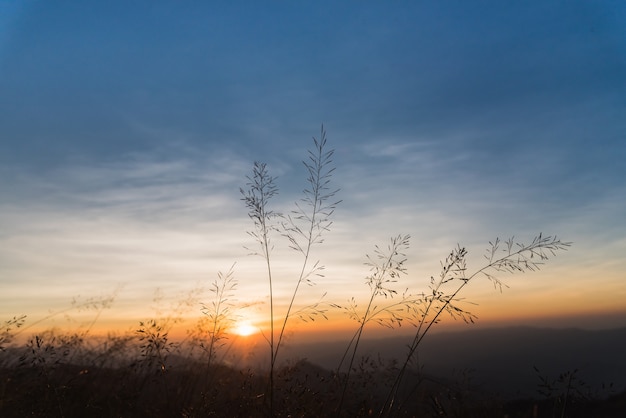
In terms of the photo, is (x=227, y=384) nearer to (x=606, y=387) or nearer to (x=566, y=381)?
(x=566, y=381)

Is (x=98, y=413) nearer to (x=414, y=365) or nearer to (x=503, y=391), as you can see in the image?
(x=414, y=365)

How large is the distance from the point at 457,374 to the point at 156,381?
2.62m

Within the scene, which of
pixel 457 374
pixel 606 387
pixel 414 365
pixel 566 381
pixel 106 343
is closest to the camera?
pixel 566 381

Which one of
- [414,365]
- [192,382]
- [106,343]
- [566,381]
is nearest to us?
[566,381]

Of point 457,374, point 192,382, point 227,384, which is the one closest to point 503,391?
point 457,374

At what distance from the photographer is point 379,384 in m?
4.00

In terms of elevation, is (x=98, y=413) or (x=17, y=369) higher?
(x=17, y=369)

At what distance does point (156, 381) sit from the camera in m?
3.79

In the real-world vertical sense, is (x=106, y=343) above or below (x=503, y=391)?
above

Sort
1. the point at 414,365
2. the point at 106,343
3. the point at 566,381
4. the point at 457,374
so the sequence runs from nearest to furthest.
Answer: the point at 566,381
the point at 414,365
the point at 457,374
the point at 106,343

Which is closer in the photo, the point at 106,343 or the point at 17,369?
the point at 17,369

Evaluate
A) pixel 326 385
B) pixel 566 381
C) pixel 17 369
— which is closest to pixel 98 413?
pixel 17 369

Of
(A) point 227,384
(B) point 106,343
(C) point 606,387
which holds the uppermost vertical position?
(B) point 106,343

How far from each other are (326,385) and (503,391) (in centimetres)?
185
